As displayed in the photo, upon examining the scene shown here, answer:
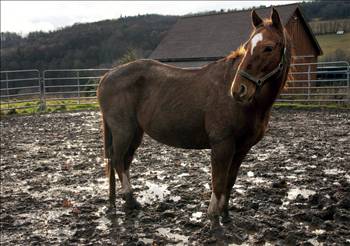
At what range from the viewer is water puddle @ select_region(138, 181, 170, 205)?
4.43 m

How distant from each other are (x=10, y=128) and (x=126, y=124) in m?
7.39

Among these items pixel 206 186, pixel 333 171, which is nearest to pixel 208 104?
pixel 206 186

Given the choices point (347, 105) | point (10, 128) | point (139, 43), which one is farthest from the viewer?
point (139, 43)

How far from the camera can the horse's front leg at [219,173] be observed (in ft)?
10.8

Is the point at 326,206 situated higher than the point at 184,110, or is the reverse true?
the point at 184,110

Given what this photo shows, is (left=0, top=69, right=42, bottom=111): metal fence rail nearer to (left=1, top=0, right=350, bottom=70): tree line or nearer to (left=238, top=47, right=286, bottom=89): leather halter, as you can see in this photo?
(left=238, top=47, right=286, bottom=89): leather halter

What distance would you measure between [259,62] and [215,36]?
1959 cm

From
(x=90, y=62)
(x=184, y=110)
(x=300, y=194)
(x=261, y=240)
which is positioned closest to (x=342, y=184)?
(x=300, y=194)

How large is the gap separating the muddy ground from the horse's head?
4.35 feet

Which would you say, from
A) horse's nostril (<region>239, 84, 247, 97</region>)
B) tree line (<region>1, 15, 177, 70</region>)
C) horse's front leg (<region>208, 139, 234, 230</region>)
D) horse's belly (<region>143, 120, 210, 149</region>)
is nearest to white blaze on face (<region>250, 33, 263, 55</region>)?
horse's nostril (<region>239, 84, 247, 97</region>)

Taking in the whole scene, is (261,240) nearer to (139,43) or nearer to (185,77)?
(185,77)

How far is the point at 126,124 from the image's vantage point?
4.07 metres

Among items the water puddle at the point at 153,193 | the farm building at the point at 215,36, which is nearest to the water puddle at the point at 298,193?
the water puddle at the point at 153,193

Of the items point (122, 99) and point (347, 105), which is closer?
point (122, 99)
